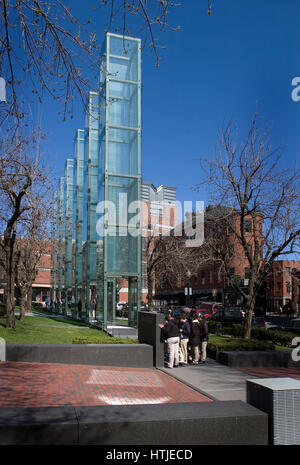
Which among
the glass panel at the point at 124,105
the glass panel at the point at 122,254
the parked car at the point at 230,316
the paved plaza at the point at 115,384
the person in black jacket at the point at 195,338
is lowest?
the parked car at the point at 230,316

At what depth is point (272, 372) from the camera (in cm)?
1325

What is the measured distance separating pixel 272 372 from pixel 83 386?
6.26 metres

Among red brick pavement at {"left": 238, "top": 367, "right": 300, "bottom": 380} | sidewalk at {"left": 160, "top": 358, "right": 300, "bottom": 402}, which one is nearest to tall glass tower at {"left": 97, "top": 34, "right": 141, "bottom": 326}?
sidewalk at {"left": 160, "top": 358, "right": 300, "bottom": 402}

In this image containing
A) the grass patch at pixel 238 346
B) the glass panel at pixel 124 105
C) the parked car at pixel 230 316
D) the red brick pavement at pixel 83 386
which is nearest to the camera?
the red brick pavement at pixel 83 386

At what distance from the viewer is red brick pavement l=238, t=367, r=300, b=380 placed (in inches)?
496

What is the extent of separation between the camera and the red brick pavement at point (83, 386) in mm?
8406

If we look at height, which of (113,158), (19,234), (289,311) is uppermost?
(113,158)

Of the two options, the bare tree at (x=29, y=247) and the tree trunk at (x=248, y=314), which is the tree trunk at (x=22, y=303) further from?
the tree trunk at (x=248, y=314)

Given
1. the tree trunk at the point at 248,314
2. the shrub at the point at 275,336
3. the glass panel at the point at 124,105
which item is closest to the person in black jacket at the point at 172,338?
the tree trunk at the point at 248,314

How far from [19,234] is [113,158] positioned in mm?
8480

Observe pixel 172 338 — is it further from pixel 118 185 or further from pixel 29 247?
pixel 29 247

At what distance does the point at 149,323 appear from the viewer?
46.8 ft
